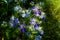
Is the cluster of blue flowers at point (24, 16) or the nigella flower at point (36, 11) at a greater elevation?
the nigella flower at point (36, 11)

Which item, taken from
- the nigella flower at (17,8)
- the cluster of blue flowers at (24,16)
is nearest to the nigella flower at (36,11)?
the cluster of blue flowers at (24,16)

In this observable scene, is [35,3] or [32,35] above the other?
[35,3]

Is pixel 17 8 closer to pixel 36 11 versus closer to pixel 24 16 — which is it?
pixel 24 16

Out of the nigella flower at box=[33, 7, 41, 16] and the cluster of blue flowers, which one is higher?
the nigella flower at box=[33, 7, 41, 16]

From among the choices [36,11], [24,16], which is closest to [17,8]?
[24,16]

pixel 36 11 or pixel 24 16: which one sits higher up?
pixel 36 11

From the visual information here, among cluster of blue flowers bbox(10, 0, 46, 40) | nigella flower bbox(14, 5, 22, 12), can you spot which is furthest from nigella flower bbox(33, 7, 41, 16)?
nigella flower bbox(14, 5, 22, 12)

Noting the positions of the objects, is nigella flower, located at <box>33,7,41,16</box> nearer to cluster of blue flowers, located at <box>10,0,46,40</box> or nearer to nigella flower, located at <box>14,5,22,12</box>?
cluster of blue flowers, located at <box>10,0,46,40</box>

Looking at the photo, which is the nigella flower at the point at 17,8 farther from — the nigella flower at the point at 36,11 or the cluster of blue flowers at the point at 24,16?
the nigella flower at the point at 36,11

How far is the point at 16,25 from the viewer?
3275 millimetres

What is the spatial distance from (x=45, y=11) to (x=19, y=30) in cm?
63

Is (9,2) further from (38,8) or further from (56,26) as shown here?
A: (56,26)

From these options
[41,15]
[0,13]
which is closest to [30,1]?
[41,15]

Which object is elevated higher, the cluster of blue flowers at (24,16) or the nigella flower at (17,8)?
the nigella flower at (17,8)
